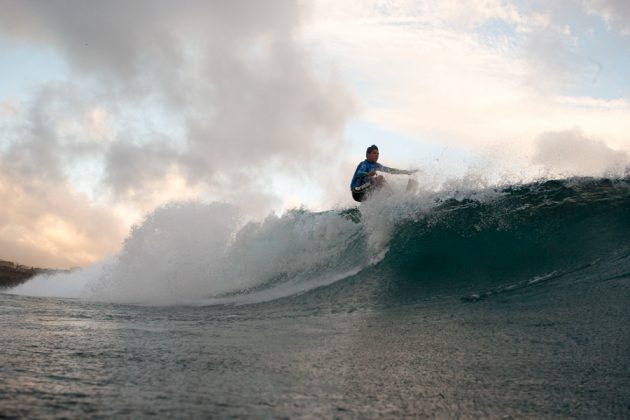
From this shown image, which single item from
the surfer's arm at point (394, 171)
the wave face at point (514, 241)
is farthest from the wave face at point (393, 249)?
the surfer's arm at point (394, 171)

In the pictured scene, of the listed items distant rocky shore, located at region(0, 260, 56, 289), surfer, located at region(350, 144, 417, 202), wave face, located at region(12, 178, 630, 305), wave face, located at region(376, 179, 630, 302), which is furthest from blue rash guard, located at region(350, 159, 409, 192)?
distant rocky shore, located at region(0, 260, 56, 289)

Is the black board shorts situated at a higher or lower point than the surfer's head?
lower

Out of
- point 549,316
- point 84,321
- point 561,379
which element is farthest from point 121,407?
point 549,316

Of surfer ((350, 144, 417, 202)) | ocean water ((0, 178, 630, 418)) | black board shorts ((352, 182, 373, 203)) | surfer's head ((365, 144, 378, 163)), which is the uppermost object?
surfer's head ((365, 144, 378, 163))

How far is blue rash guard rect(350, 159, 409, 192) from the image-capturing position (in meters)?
10.5

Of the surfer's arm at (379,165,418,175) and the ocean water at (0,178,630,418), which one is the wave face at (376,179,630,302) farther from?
the surfer's arm at (379,165,418,175)

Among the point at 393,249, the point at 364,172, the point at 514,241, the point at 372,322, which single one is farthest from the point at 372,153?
the point at 372,322

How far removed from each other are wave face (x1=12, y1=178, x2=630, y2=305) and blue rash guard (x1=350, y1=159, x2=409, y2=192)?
1.77 ft

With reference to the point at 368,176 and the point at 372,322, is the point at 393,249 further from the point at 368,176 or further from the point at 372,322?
the point at 372,322

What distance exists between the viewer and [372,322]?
481 cm

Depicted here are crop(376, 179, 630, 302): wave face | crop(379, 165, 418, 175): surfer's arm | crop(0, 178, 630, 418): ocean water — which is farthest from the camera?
crop(379, 165, 418, 175): surfer's arm

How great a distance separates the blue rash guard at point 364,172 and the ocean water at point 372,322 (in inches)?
23.0

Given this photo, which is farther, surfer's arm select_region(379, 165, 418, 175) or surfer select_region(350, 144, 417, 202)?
surfer's arm select_region(379, 165, 418, 175)

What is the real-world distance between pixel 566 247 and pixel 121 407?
677 cm
